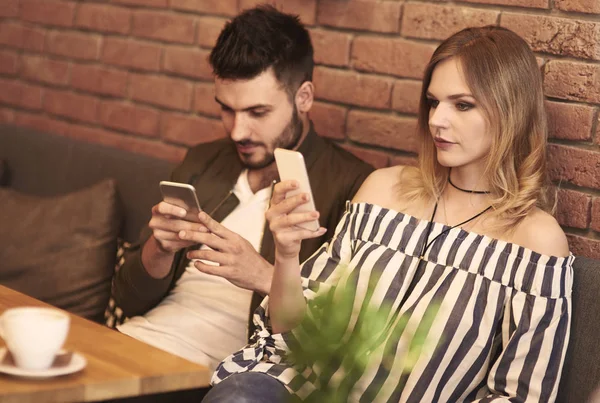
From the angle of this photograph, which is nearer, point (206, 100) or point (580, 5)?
point (580, 5)

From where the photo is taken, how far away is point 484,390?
1846mm

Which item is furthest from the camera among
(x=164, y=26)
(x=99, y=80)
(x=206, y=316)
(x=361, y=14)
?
(x=99, y=80)

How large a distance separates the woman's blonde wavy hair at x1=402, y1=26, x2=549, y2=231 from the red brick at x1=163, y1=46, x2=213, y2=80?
1.10 meters

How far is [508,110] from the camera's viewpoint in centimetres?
191

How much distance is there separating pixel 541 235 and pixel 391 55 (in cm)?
77

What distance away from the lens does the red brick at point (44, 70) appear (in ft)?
11.0

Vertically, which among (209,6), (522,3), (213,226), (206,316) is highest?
(522,3)

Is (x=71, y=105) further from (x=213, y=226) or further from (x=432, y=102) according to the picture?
(x=432, y=102)

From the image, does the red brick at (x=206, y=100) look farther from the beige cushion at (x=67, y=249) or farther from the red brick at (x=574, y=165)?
the red brick at (x=574, y=165)

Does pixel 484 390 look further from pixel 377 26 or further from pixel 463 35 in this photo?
pixel 377 26

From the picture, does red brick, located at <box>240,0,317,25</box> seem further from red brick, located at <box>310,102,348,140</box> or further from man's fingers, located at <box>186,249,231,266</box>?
man's fingers, located at <box>186,249,231,266</box>

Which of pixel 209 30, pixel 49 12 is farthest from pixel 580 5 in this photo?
pixel 49 12

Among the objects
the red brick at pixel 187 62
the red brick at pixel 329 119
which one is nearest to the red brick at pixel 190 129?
the red brick at pixel 187 62

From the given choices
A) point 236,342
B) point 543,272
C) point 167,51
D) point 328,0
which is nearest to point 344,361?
point 543,272
